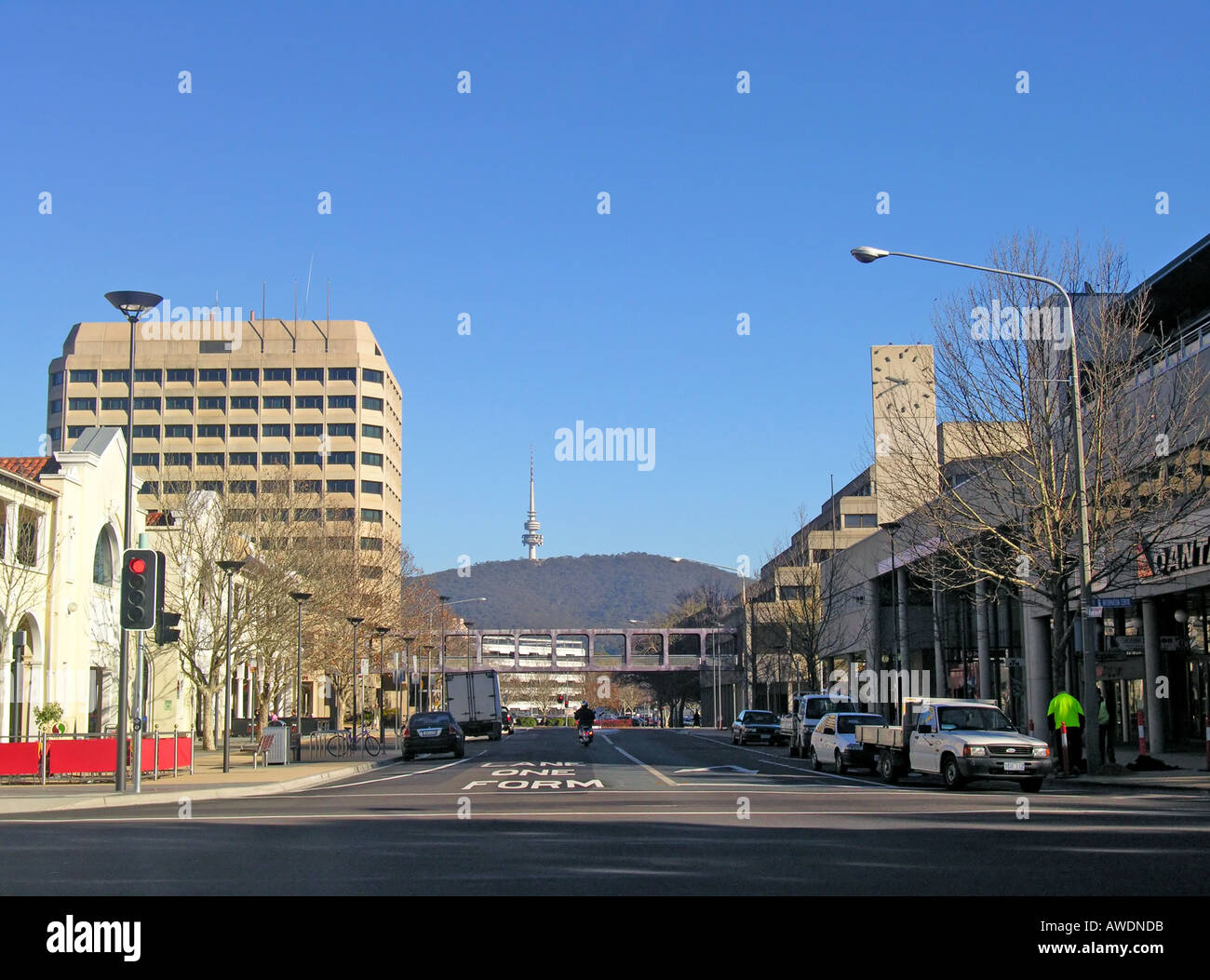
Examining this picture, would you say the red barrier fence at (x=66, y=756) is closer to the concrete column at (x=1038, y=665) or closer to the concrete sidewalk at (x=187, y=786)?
the concrete sidewalk at (x=187, y=786)

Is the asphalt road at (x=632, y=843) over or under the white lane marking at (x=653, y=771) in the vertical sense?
over

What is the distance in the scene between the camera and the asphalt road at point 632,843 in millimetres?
10438

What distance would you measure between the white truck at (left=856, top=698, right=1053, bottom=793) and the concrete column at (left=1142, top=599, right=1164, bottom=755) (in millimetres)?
10273

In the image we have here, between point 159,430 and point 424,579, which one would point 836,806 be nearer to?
point 424,579

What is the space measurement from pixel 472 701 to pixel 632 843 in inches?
1954

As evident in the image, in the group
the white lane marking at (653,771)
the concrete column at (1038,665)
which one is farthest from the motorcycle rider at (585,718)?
the concrete column at (1038,665)

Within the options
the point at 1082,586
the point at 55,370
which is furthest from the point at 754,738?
the point at 55,370

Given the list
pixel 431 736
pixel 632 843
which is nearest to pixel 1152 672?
pixel 431 736

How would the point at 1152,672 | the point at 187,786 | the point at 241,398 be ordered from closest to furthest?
the point at 187,786 → the point at 1152,672 → the point at 241,398

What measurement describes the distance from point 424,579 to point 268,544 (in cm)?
3674

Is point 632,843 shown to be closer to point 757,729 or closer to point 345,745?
point 345,745

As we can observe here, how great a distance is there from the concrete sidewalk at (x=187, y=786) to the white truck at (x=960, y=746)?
1345 centimetres

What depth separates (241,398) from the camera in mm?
121375
